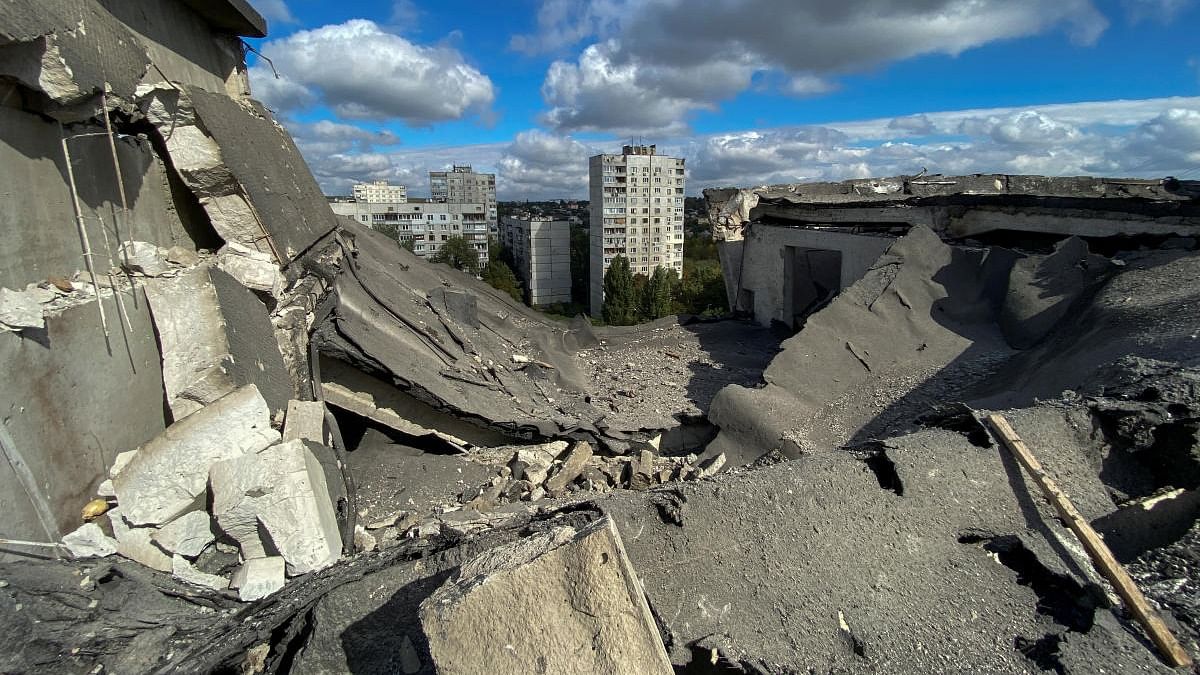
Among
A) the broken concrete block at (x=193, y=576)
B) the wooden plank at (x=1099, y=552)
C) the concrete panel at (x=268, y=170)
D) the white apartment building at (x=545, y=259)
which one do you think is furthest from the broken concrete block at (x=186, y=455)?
the white apartment building at (x=545, y=259)

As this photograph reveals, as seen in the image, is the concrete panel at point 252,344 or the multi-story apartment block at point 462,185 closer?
the concrete panel at point 252,344

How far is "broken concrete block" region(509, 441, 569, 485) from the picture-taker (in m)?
4.74

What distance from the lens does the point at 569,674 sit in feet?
6.39

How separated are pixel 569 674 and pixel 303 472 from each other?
77.2 inches

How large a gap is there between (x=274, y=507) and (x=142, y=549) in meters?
0.66

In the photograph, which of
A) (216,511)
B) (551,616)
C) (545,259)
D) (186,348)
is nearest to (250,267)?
(186,348)

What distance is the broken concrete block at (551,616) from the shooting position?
195cm

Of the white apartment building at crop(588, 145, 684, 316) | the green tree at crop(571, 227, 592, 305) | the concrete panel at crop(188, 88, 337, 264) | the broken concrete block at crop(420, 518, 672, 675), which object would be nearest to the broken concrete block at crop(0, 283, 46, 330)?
the concrete panel at crop(188, 88, 337, 264)

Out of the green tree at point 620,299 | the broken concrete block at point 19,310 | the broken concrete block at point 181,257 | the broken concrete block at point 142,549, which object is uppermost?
the broken concrete block at point 181,257

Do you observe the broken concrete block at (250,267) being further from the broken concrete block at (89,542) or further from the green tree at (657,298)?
the green tree at (657,298)

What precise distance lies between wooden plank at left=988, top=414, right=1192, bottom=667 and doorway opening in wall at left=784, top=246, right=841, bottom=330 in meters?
5.94

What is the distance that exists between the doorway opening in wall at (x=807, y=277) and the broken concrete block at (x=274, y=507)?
7.26m

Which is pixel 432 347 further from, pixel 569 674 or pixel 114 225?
pixel 569 674

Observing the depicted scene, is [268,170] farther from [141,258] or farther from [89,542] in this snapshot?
[89,542]
